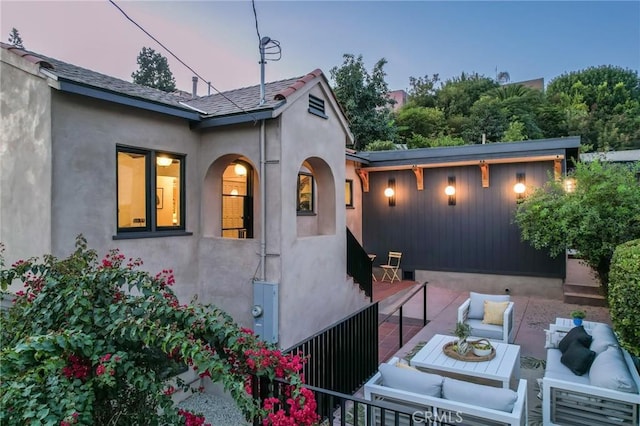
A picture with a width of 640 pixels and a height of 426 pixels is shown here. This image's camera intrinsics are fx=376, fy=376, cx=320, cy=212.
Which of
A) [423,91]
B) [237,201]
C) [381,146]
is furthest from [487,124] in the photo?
[237,201]

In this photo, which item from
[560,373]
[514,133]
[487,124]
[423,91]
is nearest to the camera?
[560,373]

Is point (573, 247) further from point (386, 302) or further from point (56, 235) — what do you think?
point (56, 235)

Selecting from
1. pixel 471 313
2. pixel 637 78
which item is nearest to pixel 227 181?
pixel 471 313

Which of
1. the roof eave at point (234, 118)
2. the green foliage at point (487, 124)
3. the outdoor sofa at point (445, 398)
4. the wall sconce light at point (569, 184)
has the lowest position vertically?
the outdoor sofa at point (445, 398)

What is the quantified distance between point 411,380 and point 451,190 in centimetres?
815

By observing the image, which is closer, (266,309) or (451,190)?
(266,309)

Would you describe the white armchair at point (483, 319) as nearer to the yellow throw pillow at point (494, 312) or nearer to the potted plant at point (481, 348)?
the yellow throw pillow at point (494, 312)

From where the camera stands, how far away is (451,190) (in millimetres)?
11031

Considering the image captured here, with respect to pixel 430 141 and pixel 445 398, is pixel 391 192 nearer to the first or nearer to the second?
pixel 445 398

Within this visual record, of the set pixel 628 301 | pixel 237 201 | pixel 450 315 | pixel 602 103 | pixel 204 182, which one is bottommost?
pixel 450 315

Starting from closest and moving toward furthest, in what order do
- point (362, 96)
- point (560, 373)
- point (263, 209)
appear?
point (560, 373) → point (263, 209) → point (362, 96)

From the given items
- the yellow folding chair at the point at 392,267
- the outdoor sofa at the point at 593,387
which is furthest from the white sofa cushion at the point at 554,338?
the yellow folding chair at the point at 392,267

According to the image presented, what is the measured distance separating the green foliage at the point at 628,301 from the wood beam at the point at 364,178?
26.5ft

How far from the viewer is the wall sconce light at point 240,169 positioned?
8.02m
